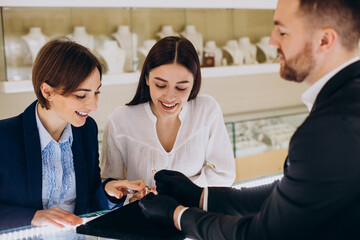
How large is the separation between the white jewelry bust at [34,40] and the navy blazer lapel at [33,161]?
1534 mm

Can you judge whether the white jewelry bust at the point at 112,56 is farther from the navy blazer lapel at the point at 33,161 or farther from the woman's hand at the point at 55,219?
the woman's hand at the point at 55,219

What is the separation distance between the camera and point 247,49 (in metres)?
4.30

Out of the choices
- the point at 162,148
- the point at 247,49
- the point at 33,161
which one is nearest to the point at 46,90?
the point at 33,161

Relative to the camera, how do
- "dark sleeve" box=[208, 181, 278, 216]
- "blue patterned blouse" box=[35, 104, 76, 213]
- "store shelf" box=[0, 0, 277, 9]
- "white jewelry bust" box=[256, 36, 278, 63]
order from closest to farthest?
"dark sleeve" box=[208, 181, 278, 216] < "blue patterned blouse" box=[35, 104, 76, 213] < "store shelf" box=[0, 0, 277, 9] < "white jewelry bust" box=[256, 36, 278, 63]

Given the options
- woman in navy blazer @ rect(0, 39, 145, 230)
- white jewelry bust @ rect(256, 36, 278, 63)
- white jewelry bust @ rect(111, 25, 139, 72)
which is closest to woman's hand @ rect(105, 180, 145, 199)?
woman in navy blazer @ rect(0, 39, 145, 230)

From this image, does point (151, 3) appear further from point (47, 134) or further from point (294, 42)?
point (294, 42)

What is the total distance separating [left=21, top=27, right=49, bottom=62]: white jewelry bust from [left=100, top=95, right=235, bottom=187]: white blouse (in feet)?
4.40

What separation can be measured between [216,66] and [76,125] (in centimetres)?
241

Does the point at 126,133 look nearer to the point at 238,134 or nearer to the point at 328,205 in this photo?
the point at 328,205

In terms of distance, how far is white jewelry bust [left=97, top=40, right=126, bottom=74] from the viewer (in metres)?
3.51

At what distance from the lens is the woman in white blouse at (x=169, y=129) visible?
81.6 inches

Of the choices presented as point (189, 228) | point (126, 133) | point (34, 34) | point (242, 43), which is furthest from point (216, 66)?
point (189, 228)

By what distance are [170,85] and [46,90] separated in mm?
563

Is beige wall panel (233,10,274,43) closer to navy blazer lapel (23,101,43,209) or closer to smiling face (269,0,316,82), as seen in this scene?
navy blazer lapel (23,101,43,209)
